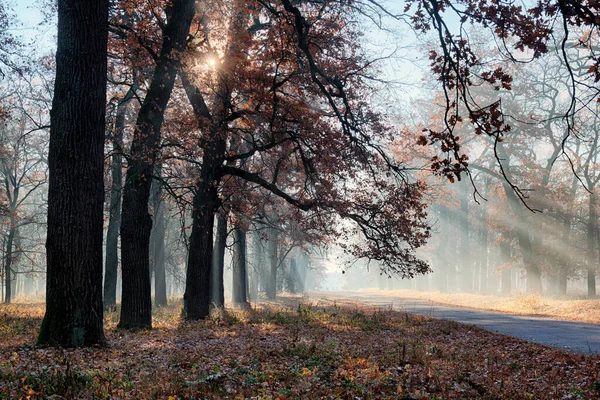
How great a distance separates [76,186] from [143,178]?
14.7 feet

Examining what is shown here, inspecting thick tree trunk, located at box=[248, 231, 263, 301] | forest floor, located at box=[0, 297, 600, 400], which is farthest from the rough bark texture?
thick tree trunk, located at box=[248, 231, 263, 301]

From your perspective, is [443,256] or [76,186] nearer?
[76,186]

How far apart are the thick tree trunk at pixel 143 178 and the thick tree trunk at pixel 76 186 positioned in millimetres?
3703

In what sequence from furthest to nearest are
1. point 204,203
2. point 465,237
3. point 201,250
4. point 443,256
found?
1. point 443,256
2. point 465,237
3. point 201,250
4. point 204,203

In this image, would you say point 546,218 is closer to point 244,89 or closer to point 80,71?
point 244,89

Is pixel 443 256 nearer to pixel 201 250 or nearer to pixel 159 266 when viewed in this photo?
pixel 159 266

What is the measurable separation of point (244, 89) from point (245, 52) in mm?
1142

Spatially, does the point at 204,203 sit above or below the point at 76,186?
above

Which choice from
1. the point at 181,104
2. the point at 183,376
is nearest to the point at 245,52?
the point at 181,104

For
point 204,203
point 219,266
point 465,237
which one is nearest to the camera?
point 204,203

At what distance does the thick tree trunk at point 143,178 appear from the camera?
11938mm

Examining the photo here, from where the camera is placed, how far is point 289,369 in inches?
262

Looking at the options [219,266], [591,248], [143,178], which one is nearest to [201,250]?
[143,178]

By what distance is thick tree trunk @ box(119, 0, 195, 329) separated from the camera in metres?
11.9
